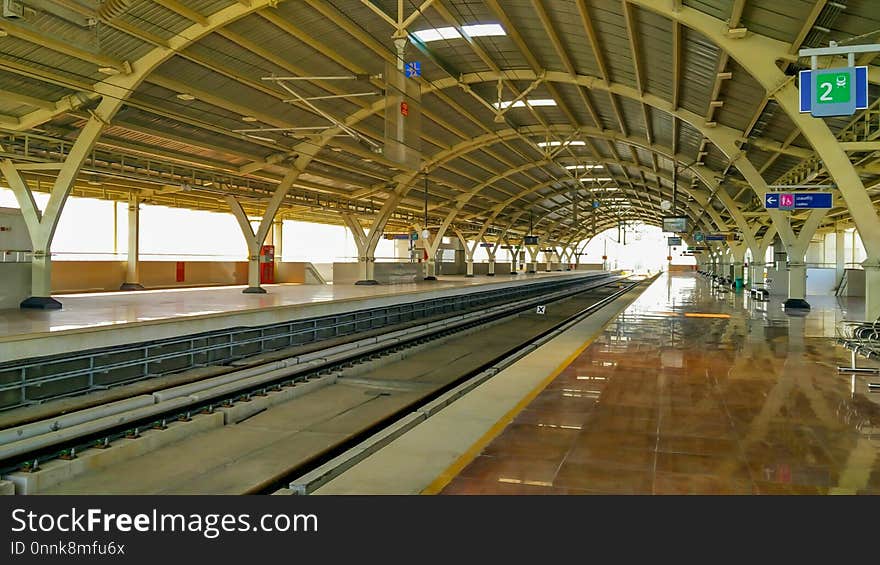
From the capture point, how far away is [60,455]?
24.5 feet

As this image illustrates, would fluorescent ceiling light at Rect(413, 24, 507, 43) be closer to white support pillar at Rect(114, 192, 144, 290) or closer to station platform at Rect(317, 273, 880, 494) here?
station platform at Rect(317, 273, 880, 494)

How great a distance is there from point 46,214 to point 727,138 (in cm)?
2223

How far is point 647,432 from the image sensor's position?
6.33 m

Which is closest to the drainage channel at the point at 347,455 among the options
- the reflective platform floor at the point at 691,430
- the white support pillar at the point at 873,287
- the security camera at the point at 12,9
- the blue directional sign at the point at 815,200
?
the reflective platform floor at the point at 691,430

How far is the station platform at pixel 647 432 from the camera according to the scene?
4820 mm

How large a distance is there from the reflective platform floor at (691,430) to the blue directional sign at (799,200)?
843 centimetres

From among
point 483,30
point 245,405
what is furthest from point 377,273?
point 245,405

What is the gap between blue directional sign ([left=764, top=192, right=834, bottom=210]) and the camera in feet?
62.3

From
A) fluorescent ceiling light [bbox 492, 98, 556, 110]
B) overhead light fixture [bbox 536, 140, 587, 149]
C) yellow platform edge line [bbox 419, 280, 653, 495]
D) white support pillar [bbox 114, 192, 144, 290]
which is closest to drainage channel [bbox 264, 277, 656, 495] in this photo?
yellow platform edge line [bbox 419, 280, 653, 495]

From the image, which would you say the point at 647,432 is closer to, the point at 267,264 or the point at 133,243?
the point at 133,243

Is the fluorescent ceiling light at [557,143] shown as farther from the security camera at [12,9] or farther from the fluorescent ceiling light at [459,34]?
the security camera at [12,9]

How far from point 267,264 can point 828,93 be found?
33.5 metres
